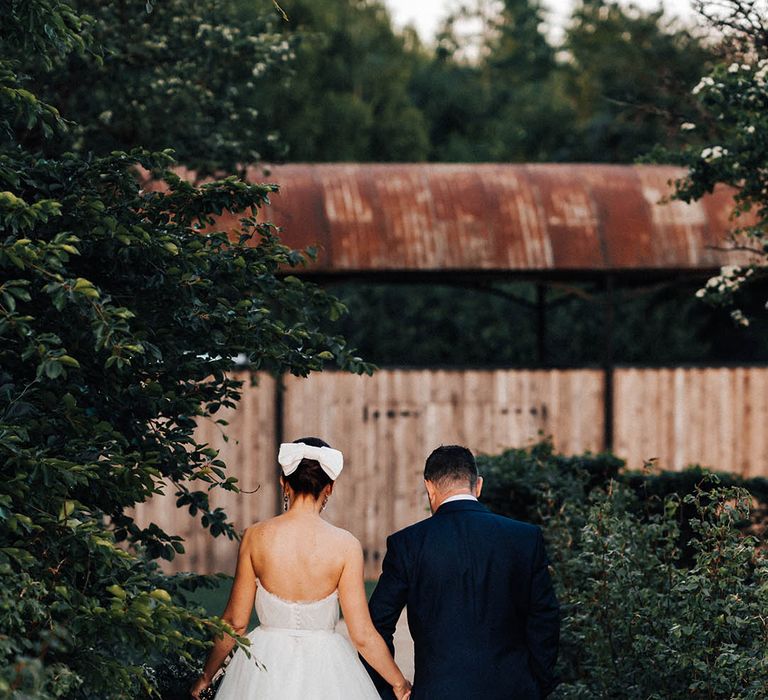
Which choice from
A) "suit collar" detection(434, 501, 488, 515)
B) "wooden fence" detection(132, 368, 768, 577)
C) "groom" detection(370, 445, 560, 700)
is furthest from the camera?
"wooden fence" detection(132, 368, 768, 577)

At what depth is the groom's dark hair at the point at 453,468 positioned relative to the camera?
4.93 meters

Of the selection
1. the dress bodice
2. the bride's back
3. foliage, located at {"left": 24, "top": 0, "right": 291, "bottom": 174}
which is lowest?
the dress bodice

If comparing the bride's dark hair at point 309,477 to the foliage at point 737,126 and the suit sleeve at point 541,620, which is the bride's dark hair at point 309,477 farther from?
the foliage at point 737,126

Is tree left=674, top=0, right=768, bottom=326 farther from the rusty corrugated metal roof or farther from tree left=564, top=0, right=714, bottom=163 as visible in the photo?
tree left=564, top=0, right=714, bottom=163

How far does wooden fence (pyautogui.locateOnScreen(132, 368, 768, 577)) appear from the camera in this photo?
1359 centimetres

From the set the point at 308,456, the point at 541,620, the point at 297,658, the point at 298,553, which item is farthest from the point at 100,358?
the point at 541,620

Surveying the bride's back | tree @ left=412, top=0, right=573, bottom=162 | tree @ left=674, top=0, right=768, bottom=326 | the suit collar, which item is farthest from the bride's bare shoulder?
tree @ left=412, top=0, right=573, bottom=162

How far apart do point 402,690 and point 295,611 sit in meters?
0.58

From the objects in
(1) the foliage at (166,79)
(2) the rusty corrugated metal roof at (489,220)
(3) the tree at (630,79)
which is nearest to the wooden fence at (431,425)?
(2) the rusty corrugated metal roof at (489,220)

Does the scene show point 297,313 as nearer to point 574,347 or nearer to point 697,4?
point 697,4

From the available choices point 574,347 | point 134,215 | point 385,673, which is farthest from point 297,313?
point 574,347

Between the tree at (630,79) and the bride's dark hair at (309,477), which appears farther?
the tree at (630,79)

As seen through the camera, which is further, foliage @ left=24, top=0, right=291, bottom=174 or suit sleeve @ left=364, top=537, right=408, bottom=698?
foliage @ left=24, top=0, right=291, bottom=174

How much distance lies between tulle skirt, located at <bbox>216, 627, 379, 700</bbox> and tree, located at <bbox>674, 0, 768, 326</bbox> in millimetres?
4159
